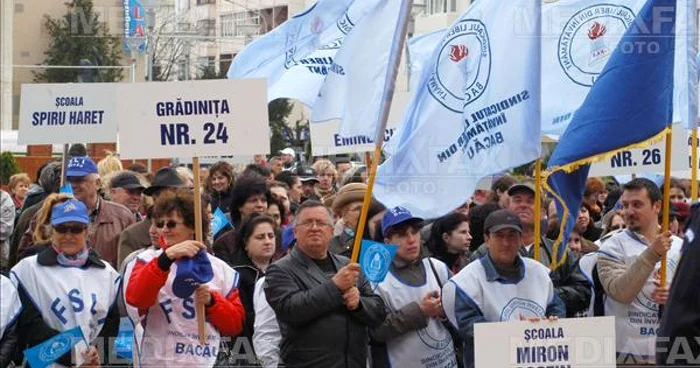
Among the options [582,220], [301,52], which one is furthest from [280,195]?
[301,52]

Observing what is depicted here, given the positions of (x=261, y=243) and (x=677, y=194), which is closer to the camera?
(x=261, y=243)

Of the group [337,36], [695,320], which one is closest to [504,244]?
[695,320]

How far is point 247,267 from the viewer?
962 centimetres

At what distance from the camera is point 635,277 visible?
944 centimetres

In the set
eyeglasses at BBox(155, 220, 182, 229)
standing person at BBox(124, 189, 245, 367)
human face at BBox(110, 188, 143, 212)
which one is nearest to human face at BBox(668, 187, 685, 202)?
human face at BBox(110, 188, 143, 212)

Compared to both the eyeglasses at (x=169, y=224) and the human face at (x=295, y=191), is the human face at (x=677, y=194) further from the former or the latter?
the eyeglasses at (x=169, y=224)

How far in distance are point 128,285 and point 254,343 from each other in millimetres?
858

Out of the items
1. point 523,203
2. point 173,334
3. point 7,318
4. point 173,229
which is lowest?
point 173,334

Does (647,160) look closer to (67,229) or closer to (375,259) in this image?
(375,259)

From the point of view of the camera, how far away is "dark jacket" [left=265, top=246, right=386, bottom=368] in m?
8.36

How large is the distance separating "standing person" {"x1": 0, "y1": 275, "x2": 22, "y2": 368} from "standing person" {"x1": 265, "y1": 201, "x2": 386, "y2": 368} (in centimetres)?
135

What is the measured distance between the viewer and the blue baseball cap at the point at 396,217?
30.9ft

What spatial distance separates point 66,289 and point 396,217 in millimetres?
2076

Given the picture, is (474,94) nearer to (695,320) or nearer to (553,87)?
(553,87)
